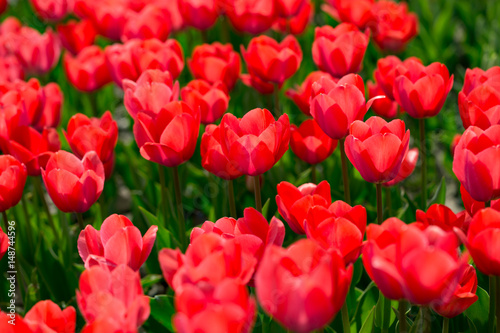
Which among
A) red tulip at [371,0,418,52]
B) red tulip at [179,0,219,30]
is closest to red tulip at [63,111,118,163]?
red tulip at [179,0,219,30]

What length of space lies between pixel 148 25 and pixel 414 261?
1.76 m

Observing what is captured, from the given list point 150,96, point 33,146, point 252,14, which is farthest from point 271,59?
point 33,146

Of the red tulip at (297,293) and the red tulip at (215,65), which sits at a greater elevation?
the red tulip at (297,293)

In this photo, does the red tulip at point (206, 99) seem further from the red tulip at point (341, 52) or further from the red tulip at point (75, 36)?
the red tulip at point (75, 36)

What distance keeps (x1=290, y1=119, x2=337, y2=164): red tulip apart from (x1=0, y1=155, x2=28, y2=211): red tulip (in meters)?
0.69

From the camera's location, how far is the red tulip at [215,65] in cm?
207

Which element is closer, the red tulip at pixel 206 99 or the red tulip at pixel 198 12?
the red tulip at pixel 206 99

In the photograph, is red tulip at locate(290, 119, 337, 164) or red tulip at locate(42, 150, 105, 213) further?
red tulip at locate(290, 119, 337, 164)

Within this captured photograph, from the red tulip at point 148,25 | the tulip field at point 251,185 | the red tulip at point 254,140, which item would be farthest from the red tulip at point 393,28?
the red tulip at point 254,140

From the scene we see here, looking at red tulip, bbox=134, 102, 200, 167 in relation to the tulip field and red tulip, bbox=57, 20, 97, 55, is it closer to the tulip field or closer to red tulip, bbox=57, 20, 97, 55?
the tulip field

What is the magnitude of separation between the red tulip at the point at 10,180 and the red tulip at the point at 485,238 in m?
0.99

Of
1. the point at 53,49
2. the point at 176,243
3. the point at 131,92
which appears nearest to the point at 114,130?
the point at 131,92

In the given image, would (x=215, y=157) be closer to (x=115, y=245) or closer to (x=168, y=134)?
(x=168, y=134)

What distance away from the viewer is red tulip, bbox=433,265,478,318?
3.89ft
